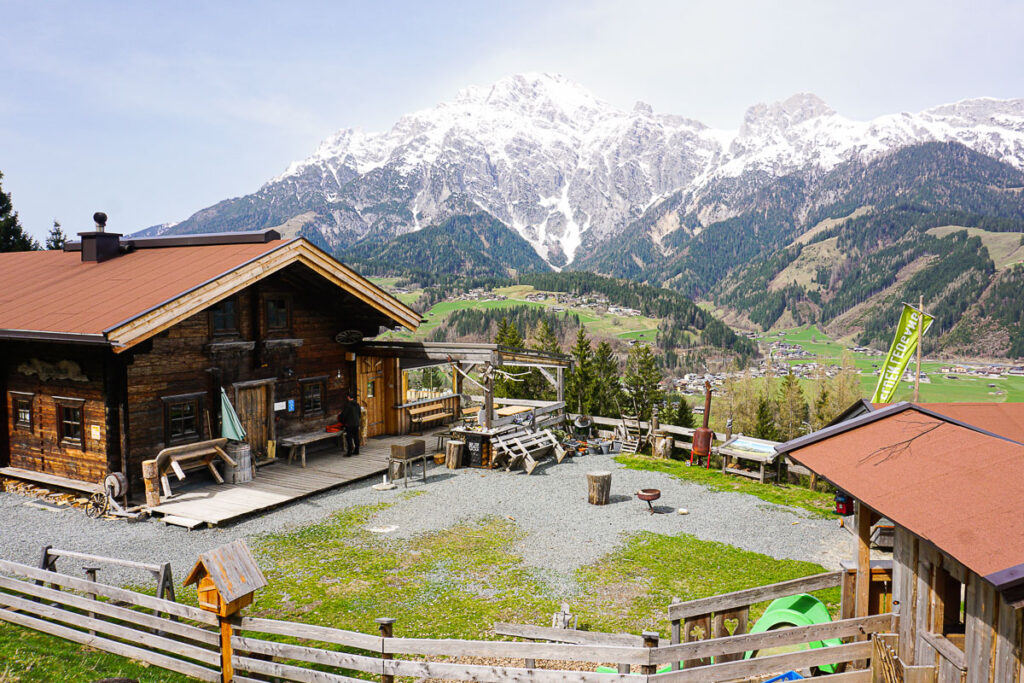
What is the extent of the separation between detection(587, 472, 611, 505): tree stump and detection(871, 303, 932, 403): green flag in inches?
279

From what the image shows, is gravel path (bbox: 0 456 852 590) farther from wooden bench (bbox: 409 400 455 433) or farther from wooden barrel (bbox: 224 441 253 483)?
wooden bench (bbox: 409 400 455 433)

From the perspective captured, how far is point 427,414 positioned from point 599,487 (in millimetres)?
11024

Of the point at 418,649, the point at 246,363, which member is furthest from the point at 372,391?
the point at 418,649

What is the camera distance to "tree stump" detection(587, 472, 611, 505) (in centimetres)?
1678

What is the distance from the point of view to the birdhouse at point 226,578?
693cm

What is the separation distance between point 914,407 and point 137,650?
10199 millimetres

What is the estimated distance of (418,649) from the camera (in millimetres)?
Answer: 6602

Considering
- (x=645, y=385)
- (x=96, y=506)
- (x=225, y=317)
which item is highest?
(x=225, y=317)

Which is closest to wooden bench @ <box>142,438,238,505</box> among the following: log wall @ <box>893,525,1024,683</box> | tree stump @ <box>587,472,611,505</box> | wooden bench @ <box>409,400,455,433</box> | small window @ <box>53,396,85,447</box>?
small window @ <box>53,396,85,447</box>

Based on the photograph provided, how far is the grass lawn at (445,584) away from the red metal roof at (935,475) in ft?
15.8

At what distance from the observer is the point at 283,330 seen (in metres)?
20.0

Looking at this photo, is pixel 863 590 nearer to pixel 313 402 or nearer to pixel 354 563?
pixel 354 563

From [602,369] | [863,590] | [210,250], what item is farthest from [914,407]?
[602,369]

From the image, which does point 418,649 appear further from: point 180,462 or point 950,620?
point 180,462
